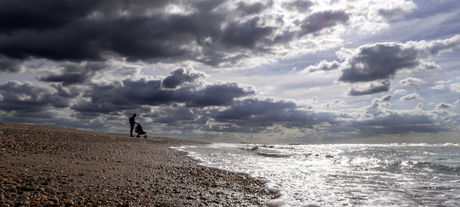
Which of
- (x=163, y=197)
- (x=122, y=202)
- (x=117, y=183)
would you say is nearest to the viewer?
(x=122, y=202)

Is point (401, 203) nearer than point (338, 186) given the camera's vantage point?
Yes

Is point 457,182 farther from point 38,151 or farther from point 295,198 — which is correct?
point 38,151

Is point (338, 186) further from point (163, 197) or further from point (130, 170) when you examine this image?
point (130, 170)

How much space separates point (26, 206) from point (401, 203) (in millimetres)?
11698

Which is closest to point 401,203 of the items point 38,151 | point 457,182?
point 457,182

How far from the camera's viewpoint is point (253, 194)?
8.98 m

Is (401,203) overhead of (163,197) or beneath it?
beneath

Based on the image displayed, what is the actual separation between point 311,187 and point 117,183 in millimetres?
8149

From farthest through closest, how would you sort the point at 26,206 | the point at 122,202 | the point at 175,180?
the point at 175,180 < the point at 122,202 < the point at 26,206

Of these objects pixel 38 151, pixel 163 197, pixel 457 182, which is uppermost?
pixel 38 151

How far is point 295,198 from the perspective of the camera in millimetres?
8922

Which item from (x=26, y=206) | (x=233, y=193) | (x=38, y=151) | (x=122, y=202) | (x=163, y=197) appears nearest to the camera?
(x=26, y=206)

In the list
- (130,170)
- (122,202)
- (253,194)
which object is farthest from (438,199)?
(130,170)

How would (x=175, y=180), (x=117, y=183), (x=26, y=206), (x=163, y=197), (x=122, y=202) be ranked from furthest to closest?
(x=175, y=180)
(x=117, y=183)
(x=163, y=197)
(x=122, y=202)
(x=26, y=206)
